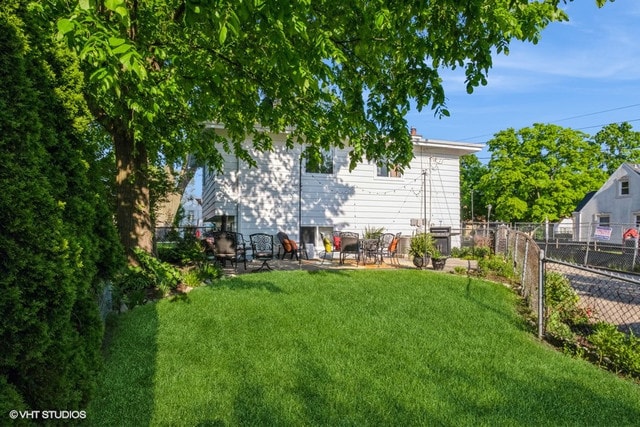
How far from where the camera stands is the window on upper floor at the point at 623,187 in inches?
1178

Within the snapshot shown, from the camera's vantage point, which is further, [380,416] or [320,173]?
[320,173]

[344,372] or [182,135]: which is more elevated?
[182,135]

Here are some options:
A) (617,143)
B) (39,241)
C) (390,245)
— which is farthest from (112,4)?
(617,143)

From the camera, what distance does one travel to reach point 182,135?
7809mm

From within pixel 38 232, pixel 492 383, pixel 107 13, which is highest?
pixel 107 13

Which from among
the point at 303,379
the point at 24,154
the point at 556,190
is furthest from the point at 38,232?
the point at 556,190

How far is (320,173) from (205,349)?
37.6 feet

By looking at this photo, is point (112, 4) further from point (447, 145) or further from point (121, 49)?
point (447, 145)

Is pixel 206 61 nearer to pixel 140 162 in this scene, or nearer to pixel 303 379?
pixel 140 162

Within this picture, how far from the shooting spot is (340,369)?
379cm

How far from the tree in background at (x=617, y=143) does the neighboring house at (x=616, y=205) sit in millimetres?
13111

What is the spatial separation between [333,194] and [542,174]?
1145 inches

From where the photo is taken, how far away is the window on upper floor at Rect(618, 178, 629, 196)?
1178 inches

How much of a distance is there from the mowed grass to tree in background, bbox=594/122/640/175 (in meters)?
47.1
